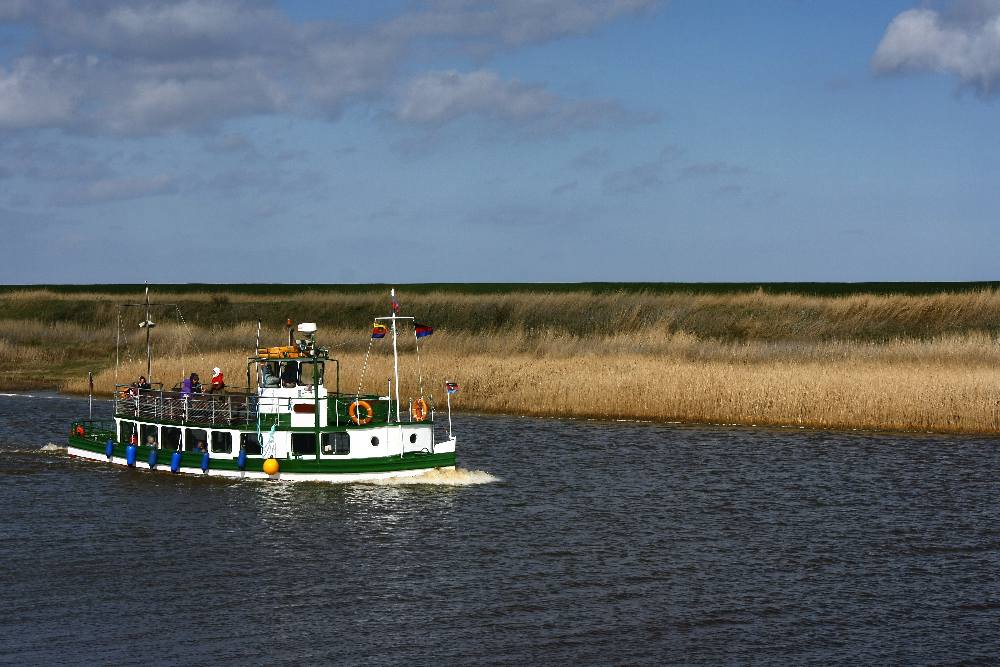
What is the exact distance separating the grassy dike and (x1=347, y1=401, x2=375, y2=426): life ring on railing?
15.9m

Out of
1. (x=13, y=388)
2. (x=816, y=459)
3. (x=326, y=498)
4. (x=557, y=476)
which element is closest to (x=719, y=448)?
(x=816, y=459)

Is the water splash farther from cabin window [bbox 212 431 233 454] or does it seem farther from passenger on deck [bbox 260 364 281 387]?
cabin window [bbox 212 431 233 454]

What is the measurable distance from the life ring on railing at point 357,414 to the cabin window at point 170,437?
6644 mm

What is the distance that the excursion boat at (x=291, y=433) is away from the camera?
37.8 meters

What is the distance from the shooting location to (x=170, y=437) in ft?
138

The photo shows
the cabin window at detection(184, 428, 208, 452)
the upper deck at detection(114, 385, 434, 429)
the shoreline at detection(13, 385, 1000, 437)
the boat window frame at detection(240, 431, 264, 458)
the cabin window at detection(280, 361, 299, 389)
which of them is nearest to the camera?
the upper deck at detection(114, 385, 434, 429)

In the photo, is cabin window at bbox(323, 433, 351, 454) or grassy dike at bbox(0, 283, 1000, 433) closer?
cabin window at bbox(323, 433, 351, 454)

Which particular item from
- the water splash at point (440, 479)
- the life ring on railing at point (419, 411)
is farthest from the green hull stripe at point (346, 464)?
the life ring on railing at point (419, 411)

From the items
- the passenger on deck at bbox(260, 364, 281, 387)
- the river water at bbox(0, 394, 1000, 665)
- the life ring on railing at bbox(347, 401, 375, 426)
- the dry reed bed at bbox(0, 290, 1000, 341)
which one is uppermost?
the dry reed bed at bbox(0, 290, 1000, 341)

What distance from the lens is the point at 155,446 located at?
139ft

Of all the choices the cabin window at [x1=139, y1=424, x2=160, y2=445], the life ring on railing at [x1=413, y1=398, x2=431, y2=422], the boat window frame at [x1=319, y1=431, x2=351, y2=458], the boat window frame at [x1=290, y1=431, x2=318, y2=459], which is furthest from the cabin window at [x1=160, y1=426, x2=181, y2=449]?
the life ring on railing at [x1=413, y1=398, x2=431, y2=422]

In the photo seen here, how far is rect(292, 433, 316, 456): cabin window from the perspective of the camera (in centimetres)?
3859

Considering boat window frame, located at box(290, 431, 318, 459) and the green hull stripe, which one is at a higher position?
boat window frame, located at box(290, 431, 318, 459)

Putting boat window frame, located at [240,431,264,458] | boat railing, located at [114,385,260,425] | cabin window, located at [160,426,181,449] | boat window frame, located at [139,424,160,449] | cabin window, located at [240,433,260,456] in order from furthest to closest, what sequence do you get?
boat window frame, located at [139,424,160,449], cabin window, located at [160,426,181,449], boat railing, located at [114,385,260,425], cabin window, located at [240,433,260,456], boat window frame, located at [240,431,264,458]
